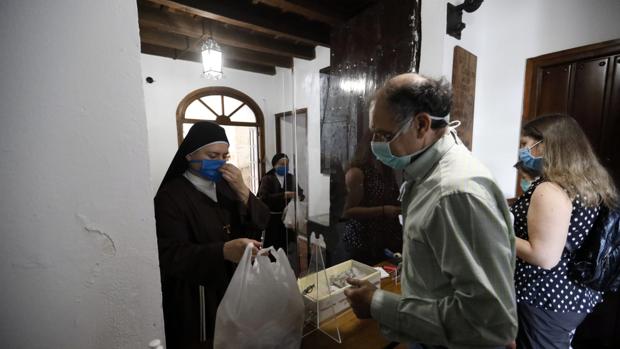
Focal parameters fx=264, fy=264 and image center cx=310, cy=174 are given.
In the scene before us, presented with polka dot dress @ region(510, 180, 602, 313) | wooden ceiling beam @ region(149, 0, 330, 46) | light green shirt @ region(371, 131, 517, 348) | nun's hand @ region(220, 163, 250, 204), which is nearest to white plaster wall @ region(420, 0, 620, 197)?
polka dot dress @ region(510, 180, 602, 313)

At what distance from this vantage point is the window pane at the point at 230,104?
3.44m

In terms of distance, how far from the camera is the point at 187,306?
1137 millimetres

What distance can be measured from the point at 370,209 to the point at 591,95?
5.36ft

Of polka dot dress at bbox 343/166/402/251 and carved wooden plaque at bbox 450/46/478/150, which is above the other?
carved wooden plaque at bbox 450/46/478/150

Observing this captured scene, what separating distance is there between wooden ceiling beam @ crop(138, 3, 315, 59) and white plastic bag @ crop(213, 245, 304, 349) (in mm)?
2407

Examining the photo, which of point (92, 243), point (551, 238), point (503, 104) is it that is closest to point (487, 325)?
point (551, 238)

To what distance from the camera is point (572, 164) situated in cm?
110

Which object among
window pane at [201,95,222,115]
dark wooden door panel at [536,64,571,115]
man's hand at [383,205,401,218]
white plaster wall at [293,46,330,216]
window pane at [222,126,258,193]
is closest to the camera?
man's hand at [383,205,401,218]

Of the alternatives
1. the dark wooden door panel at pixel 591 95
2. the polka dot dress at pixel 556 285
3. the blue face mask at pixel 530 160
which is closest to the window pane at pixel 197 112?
the blue face mask at pixel 530 160

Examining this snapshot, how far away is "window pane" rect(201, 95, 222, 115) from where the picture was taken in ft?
11.1

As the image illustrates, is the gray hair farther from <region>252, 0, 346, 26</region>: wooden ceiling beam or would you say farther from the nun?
<region>252, 0, 346, 26</region>: wooden ceiling beam

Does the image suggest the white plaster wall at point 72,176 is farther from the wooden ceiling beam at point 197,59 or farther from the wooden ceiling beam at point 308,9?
the wooden ceiling beam at point 197,59

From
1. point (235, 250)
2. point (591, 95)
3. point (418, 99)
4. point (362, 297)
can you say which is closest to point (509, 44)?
point (591, 95)

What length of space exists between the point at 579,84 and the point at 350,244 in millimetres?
1869
